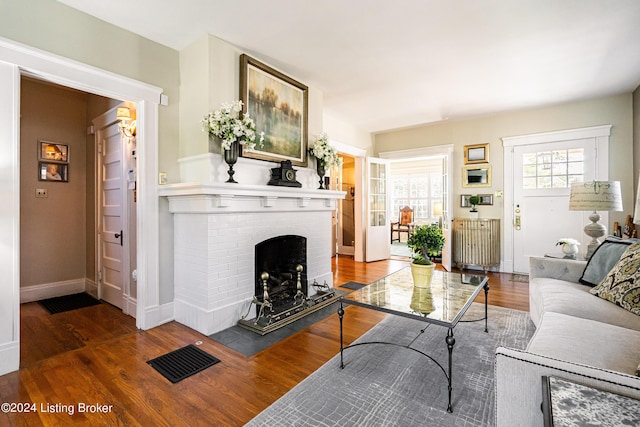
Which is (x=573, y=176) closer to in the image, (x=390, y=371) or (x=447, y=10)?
(x=447, y=10)

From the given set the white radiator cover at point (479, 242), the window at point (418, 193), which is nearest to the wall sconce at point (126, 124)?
the white radiator cover at point (479, 242)

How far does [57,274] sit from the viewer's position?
3.77m

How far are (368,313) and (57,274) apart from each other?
3.91 metres

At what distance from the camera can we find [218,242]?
2.68 metres

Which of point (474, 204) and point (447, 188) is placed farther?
point (447, 188)

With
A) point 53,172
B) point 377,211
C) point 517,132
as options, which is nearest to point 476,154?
point 517,132

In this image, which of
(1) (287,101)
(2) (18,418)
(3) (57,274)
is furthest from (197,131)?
(3) (57,274)

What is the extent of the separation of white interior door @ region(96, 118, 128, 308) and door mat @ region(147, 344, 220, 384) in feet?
4.57

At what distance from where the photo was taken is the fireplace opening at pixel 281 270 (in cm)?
306

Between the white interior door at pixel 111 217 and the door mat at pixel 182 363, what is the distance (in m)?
1.39

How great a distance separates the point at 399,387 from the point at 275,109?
2.84 m

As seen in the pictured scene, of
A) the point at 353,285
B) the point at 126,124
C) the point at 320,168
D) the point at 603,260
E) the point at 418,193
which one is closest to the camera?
the point at 603,260

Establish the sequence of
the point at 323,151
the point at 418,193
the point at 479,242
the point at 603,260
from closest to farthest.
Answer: the point at 603,260 → the point at 323,151 → the point at 479,242 → the point at 418,193

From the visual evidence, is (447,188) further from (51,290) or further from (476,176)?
(51,290)
